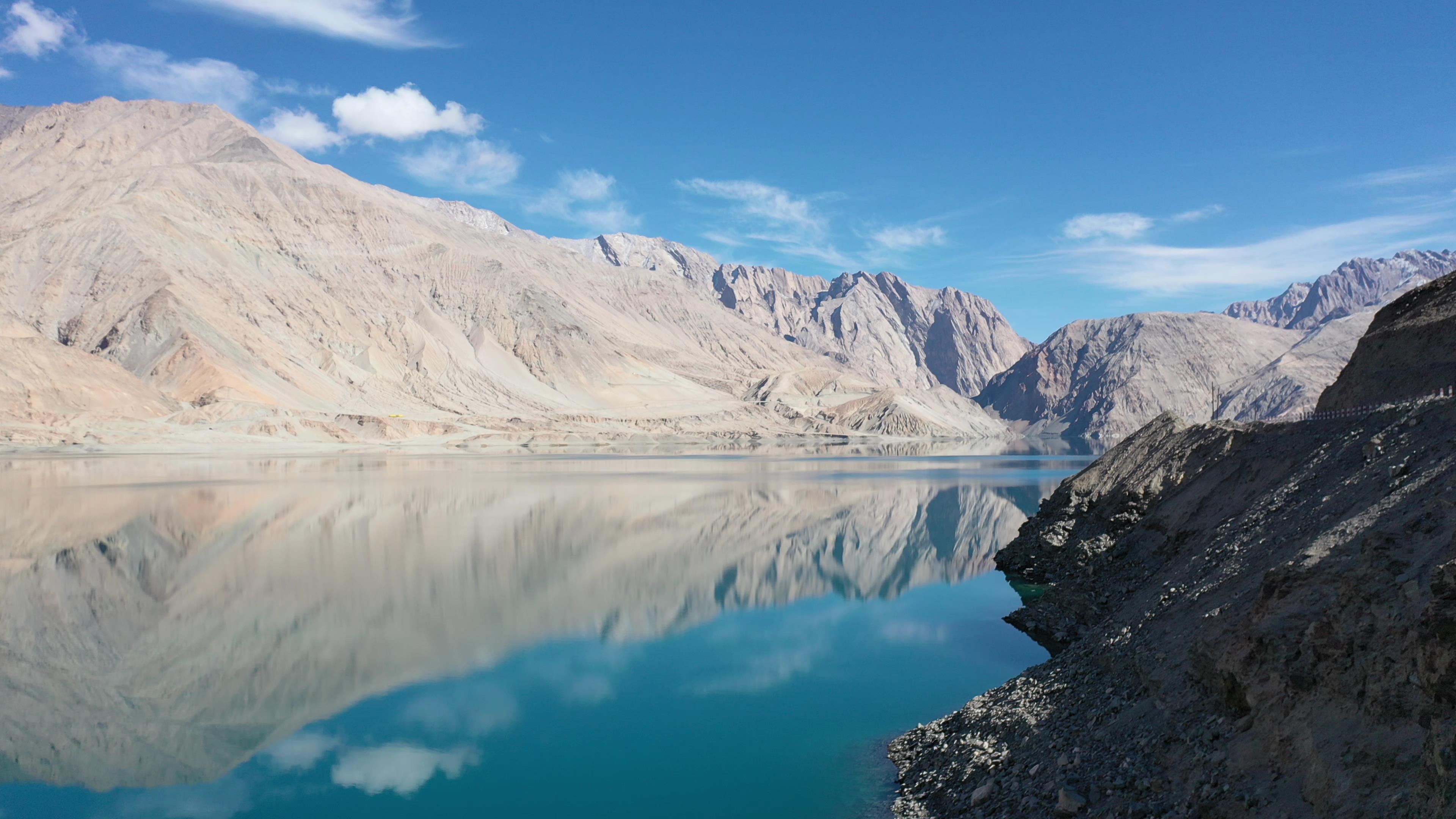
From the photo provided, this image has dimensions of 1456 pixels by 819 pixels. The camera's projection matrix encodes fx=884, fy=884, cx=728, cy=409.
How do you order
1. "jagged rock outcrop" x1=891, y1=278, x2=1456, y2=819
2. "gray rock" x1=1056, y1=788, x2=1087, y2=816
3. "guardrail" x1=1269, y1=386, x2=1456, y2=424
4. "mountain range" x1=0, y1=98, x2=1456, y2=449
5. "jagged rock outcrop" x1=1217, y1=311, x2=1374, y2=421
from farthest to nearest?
1. "jagged rock outcrop" x1=1217, y1=311, x2=1374, y2=421
2. "mountain range" x1=0, y1=98, x2=1456, y2=449
3. "guardrail" x1=1269, y1=386, x2=1456, y2=424
4. "gray rock" x1=1056, y1=788, x2=1087, y2=816
5. "jagged rock outcrop" x1=891, y1=278, x2=1456, y2=819

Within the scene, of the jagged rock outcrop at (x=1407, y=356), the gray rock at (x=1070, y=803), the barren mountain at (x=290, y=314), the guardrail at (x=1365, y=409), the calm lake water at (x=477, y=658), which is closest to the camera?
the gray rock at (x=1070, y=803)

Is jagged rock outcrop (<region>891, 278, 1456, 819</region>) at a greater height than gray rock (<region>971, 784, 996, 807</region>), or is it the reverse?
jagged rock outcrop (<region>891, 278, 1456, 819</region>)

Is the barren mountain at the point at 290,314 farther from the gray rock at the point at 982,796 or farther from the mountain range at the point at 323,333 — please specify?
the gray rock at the point at 982,796

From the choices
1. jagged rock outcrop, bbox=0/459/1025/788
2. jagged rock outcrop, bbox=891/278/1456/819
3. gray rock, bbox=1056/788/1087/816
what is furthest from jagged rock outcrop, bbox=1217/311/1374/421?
gray rock, bbox=1056/788/1087/816

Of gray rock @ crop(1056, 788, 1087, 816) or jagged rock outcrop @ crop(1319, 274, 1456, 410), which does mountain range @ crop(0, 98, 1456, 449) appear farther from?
gray rock @ crop(1056, 788, 1087, 816)

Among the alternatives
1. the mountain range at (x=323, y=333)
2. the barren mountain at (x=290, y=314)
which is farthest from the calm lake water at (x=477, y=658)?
the barren mountain at (x=290, y=314)

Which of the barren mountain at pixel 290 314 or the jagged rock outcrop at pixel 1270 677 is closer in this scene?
the jagged rock outcrop at pixel 1270 677
